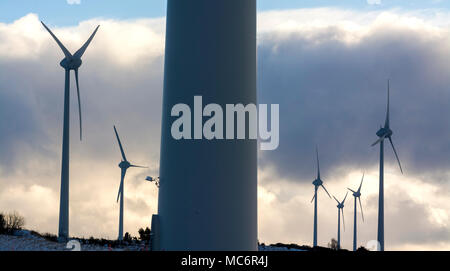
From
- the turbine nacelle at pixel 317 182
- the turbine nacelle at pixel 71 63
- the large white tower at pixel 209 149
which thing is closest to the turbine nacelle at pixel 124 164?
the turbine nacelle at pixel 71 63

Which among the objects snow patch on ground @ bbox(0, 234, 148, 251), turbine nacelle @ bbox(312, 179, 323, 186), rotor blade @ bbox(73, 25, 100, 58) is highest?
rotor blade @ bbox(73, 25, 100, 58)

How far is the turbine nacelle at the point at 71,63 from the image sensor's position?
197ft

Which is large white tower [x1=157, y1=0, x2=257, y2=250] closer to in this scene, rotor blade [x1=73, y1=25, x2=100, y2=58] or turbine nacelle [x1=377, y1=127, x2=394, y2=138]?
rotor blade [x1=73, y1=25, x2=100, y2=58]

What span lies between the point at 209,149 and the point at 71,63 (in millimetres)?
44955

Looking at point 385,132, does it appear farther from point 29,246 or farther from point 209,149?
point 209,149

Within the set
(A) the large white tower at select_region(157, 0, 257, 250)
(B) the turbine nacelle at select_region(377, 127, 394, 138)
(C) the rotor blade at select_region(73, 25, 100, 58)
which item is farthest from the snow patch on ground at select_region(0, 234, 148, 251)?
(B) the turbine nacelle at select_region(377, 127, 394, 138)

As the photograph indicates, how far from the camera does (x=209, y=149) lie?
18609 mm

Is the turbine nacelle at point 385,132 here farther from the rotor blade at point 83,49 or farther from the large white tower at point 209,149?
the large white tower at point 209,149

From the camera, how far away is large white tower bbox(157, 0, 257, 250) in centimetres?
1856

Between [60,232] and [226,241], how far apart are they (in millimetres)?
34890

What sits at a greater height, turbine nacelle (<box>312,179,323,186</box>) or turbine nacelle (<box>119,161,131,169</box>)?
turbine nacelle (<box>312,179,323,186</box>)

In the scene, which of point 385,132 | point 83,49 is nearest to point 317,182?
point 385,132

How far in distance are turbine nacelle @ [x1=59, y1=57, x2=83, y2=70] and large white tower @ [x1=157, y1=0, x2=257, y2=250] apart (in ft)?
140
